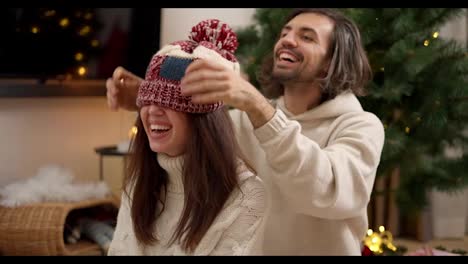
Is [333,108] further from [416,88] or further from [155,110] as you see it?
[416,88]

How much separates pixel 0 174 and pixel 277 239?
1370 millimetres

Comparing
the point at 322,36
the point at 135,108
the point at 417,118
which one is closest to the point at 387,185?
the point at 417,118

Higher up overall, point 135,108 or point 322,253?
point 135,108

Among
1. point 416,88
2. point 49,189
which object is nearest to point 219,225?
point 416,88

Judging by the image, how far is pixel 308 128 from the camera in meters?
1.39

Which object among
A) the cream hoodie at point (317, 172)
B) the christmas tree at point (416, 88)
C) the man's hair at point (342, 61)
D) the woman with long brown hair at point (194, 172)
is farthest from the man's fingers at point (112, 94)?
the christmas tree at point (416, 88)

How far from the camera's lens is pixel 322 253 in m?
1.24

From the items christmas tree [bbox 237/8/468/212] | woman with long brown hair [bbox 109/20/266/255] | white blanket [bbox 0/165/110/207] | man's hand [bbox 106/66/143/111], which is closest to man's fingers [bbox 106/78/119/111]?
man's hand [bbox 106/66/143/111]

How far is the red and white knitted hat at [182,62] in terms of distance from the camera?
0.98 m

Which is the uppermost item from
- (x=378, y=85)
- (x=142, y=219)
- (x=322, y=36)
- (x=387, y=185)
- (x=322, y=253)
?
(x=322, y=36)

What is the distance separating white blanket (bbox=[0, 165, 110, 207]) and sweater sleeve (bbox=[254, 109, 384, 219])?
1202 millimetres

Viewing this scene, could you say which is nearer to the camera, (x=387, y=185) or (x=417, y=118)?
(x=417, y=118)

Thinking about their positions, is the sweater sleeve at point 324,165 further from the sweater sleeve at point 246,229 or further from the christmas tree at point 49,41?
the christmas tree at point 49,41

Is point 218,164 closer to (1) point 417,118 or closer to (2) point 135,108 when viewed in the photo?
(2) point 135,108
